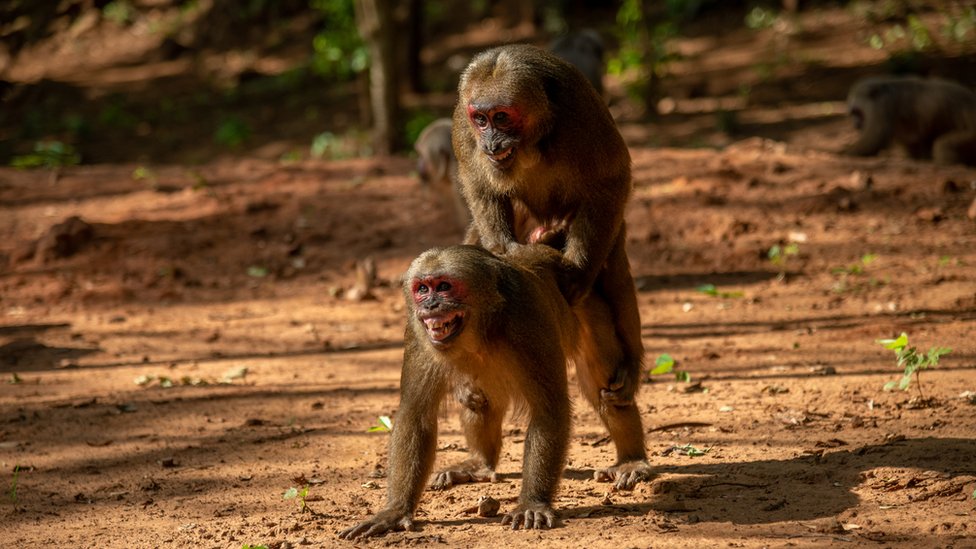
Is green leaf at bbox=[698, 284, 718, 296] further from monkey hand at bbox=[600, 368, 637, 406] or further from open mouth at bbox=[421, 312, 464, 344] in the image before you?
open mouth at bbox=[421, 312, 464, 344]

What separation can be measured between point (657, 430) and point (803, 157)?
679 centimetres

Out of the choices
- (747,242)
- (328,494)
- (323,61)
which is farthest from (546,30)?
(328,494)

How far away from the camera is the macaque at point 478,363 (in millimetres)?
5238

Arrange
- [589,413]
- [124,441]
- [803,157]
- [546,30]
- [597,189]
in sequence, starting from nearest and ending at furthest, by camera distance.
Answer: [597,189]
[124,441]
[589,413]
[803,157]
[546,30]

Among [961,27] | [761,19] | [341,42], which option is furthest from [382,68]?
[961,27]

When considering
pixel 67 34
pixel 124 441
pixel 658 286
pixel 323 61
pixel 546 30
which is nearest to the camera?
pixel 124 441

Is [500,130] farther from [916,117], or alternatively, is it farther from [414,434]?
[916,117]

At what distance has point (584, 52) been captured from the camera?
15.0 m

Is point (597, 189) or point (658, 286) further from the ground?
point (597, 189)

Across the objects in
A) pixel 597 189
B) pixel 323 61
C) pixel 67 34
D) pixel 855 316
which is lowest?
pixel 855 316

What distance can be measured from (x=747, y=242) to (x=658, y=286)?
1.18 metres

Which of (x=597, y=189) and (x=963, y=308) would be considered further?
(x=963, y=308)

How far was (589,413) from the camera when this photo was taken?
768 centimetres

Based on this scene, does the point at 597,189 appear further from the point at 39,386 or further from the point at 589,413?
the point at 39,386
